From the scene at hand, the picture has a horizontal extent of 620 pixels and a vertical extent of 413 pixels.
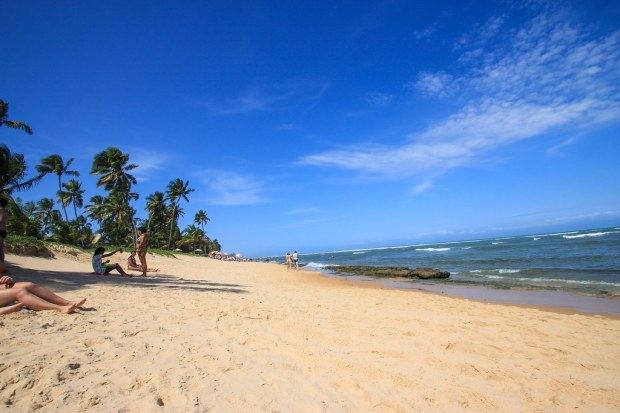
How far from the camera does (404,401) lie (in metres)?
3.36

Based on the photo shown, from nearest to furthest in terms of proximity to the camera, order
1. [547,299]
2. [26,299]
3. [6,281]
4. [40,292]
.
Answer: [26,299] → [6,281] → [40,292] → [547,299]

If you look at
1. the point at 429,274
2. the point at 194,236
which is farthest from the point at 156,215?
the point at 429,274

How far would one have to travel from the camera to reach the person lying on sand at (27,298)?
4.52 meters

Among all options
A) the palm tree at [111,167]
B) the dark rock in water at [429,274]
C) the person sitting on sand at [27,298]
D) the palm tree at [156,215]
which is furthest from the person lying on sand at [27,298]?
the palm tree at [156,215]

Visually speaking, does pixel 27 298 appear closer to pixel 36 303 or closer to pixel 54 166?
pixel 36 303

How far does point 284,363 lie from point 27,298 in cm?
396

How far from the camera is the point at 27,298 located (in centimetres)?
463

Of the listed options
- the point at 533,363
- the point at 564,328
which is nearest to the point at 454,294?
the point at 564,328

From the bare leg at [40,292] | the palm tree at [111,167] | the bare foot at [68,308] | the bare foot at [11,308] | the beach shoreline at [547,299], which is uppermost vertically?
the palm tree at [111,167]

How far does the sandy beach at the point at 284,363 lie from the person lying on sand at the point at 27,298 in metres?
0.22

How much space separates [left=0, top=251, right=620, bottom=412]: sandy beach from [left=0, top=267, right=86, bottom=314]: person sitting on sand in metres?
0.22

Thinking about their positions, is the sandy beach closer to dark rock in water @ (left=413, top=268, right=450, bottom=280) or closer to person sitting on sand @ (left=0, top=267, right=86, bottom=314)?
person sitting on sand @ (left=0, top=267, right=86, bottom=314)

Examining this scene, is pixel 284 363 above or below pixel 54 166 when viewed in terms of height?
below

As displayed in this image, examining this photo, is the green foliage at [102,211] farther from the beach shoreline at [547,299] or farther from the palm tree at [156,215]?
the beach shoreline at [547,299]
